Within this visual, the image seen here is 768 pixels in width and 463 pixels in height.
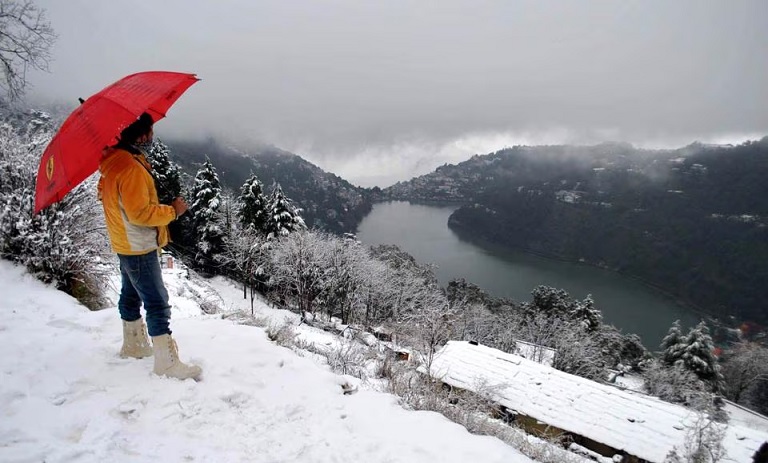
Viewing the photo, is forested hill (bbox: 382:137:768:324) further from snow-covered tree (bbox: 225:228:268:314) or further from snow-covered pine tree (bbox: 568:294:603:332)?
snow-covered tree (bbox: 225:228:268:314)

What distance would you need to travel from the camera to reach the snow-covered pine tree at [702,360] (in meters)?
28.7

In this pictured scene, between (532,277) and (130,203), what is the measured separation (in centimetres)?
9033

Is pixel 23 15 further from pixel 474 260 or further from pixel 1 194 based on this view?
pixel 474 260

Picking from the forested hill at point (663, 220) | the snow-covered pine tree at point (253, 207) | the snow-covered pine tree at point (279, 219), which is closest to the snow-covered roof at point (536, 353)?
the snow-covered pine tree at point (279, 219)

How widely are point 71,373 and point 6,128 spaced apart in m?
5.26

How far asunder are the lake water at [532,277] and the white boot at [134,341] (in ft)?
190

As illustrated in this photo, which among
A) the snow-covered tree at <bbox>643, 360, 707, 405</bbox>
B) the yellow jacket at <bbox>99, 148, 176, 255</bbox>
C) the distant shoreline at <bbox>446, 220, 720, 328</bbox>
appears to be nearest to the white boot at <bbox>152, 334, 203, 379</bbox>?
the yellow jacket at <bbox>99, 148, 176, 255</bbox>

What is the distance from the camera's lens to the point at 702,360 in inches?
1139

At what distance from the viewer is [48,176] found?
235 centimetres

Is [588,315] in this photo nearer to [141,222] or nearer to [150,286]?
[150,286]

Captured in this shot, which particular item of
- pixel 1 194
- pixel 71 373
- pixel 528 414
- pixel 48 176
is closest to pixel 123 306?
pixel 71 373

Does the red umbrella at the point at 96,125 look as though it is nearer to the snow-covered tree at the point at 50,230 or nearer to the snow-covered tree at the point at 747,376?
the snow-covered tree at the point at 50,230

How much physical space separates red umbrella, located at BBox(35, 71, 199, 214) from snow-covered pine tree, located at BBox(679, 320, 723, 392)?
38.9 m

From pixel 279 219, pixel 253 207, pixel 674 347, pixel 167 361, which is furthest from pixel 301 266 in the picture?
pixel 674 347
